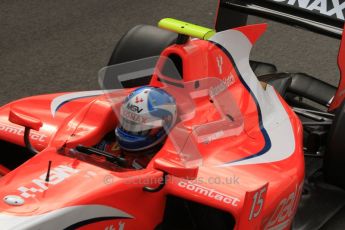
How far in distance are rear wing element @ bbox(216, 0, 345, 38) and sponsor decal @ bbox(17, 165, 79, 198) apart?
1707mm

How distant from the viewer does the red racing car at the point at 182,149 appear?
2838 millimetres

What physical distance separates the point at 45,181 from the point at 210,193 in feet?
2.13

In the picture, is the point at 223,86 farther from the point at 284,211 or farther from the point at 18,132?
the point at 18,132

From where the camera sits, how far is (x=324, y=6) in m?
4.08

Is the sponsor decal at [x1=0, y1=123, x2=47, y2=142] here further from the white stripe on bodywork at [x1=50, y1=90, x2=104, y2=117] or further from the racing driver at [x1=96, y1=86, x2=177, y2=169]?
the racing driver at [x1=96, y1=86, x2=177, y2=169]

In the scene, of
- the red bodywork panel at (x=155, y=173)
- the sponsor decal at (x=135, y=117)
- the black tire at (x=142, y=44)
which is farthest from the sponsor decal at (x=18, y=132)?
the black tire at (x=142, y=44)

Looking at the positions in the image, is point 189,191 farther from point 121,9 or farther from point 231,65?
point 121,9

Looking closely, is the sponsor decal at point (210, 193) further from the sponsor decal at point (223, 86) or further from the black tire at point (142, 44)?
the black tire at point (142, 44)

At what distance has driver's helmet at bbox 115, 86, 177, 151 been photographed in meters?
3.07

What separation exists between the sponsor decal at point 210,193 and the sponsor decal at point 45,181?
1.45 ft

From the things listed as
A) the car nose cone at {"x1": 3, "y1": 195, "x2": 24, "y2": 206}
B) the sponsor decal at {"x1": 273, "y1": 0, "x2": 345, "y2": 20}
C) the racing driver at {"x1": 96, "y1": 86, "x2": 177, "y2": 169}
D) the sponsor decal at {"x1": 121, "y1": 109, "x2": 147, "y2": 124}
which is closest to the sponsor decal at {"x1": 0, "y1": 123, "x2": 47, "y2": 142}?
the racing driver at {"x1": 96, "y1": 86, "x2": 177, "y2": 169}

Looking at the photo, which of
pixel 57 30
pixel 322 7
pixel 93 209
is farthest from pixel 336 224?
pixel 57 30

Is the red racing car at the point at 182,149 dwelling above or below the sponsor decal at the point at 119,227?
above

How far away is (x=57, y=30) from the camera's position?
621cm
